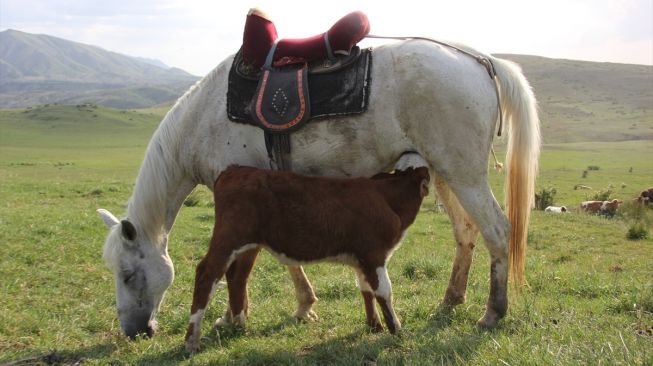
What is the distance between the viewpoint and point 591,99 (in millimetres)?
97312

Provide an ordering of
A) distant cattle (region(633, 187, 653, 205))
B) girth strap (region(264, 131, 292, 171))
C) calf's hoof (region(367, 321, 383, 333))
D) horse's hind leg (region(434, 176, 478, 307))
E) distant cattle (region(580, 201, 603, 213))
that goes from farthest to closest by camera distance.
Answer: distant cattle (region(580, 201, 603, 213))
distant cattle (region(633, 187, 653, 205))
horse's hind leg (region(434, 176, 478, 307))
girth strap (region(264, 131, 292, 171))
calf's hoof (region(367, 321, 383, 333))

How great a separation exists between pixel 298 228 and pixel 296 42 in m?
1.76

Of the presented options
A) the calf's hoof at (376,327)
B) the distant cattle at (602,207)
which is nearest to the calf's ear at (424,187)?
the calf's hoof at (376,327)

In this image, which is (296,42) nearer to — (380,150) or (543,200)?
(380,150)

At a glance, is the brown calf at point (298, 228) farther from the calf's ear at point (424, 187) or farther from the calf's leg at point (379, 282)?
the calf's ear at point (424, 187)

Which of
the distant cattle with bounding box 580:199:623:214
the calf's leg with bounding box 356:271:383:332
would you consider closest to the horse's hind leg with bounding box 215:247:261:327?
the calf's leg with bounding box 356:271:383:332

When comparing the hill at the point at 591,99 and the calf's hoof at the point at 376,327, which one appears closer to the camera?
the calf's hoof at the point at 376,327

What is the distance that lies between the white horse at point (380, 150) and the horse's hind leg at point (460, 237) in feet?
1.58

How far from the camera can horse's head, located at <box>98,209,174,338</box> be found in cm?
463

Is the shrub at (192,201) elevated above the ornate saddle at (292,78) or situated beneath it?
situated beneath

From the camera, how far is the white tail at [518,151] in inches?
188

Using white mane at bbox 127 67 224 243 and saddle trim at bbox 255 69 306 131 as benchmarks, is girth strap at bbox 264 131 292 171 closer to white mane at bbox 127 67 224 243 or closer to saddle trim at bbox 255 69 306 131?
saddle trim at bbox 255 69 306 131

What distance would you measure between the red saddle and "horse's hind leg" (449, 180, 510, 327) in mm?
1553

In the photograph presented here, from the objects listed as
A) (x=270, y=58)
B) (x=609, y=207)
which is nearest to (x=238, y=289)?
(x=270, y=58)
